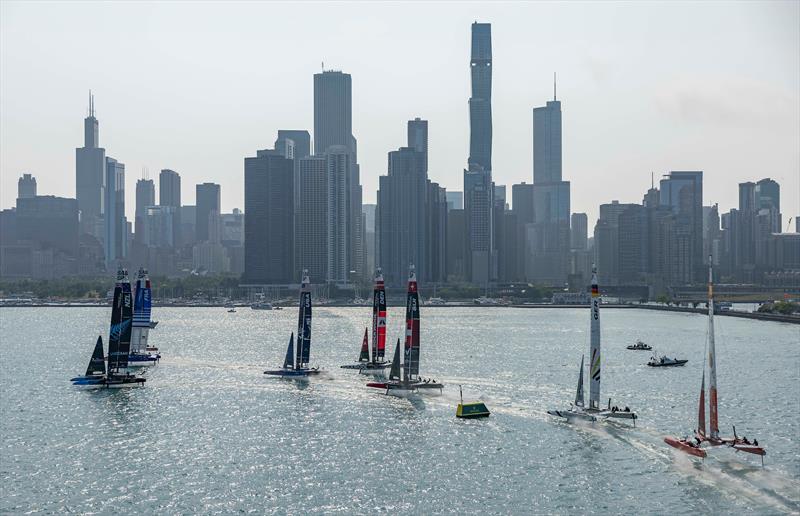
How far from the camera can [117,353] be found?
10319 centimetres

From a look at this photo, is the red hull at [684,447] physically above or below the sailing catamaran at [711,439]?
below

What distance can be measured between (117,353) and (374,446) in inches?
1721

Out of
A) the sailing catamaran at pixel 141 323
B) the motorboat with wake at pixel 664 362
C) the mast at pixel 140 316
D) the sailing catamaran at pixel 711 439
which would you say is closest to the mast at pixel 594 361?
the sailing catamaran at pixel 711 439

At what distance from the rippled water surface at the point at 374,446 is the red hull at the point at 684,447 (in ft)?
2.48

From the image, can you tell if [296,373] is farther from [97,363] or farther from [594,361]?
[594,361]

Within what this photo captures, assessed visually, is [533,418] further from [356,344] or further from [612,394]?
[356,344]

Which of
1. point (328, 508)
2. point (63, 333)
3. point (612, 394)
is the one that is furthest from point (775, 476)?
point (63, 333)

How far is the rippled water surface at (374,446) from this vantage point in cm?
5572

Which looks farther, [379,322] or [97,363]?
[379,322]

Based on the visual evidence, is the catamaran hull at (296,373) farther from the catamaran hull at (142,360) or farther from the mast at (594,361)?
the mast at (594,361)

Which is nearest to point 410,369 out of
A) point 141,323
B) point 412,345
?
point 412,345

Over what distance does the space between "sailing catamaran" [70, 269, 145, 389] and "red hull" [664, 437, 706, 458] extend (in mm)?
57127

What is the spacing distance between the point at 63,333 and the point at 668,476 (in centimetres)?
15975

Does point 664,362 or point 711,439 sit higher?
point 664,362
